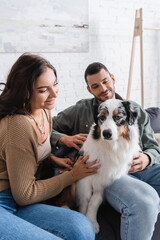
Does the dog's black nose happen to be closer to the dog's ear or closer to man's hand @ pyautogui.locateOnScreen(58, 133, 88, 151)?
the dog's ear

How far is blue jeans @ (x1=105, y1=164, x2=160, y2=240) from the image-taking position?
1.24 m

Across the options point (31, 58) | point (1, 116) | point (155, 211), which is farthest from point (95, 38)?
point (155, 211)

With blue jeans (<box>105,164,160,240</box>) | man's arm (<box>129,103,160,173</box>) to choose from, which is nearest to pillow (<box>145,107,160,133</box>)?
man's arm (<box>129,103,160,173</box>)

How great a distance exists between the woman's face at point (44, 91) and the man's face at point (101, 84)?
48 cm

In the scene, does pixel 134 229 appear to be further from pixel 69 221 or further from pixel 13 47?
pixel 13 47

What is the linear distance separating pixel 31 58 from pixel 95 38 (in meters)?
1.75

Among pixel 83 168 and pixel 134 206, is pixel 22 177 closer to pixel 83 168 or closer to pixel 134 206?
pixel 83 168

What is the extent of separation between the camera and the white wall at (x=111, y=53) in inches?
108

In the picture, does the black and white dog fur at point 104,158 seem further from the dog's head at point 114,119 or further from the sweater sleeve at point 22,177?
the sweater sleeve at point 22,177

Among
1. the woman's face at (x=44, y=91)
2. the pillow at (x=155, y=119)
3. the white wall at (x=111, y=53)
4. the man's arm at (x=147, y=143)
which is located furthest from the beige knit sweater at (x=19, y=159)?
the pillow at (x=155, y=119)

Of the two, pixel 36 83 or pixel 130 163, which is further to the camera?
pixel 130 163

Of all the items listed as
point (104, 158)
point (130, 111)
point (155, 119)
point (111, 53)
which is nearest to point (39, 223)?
point (104, 158)

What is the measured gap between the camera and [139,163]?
5.33ft

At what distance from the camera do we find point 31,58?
1.31m
